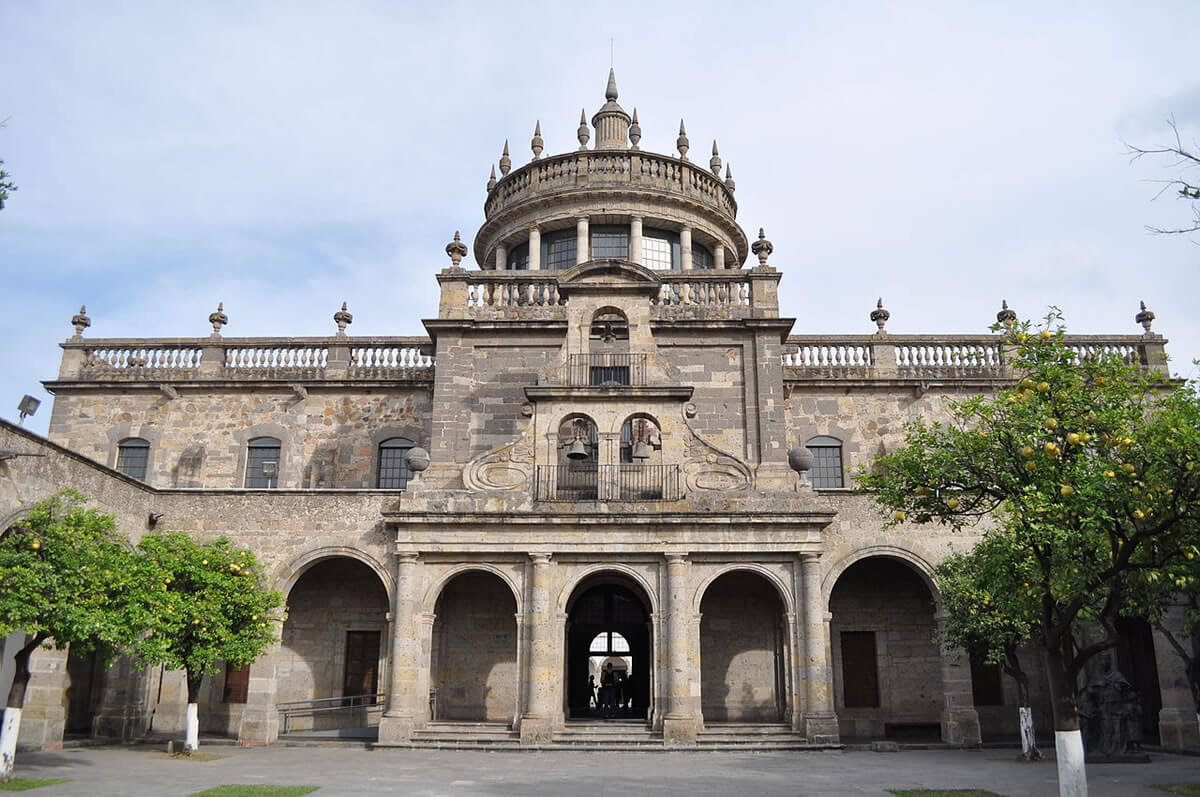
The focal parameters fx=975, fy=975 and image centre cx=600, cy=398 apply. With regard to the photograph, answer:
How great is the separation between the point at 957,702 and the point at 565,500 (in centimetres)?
1062

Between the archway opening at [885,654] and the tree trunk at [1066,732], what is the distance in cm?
1240

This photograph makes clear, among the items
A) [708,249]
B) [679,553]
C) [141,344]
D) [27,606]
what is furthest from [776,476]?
[141,344]

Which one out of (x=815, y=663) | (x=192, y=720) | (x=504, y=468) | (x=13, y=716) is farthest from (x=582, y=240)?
(x=13, y=716)

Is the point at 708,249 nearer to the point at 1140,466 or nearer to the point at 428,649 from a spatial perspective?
the point at 428,649

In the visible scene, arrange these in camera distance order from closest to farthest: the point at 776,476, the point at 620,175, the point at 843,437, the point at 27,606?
the point at 27,606
the point at 776,476
the point at 843,437
the point at 620,175

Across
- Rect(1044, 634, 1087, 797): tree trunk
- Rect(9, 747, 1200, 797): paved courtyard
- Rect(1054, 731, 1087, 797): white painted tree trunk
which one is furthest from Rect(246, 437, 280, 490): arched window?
Rect(1054, 731, 1087, 797): white painted tree trunk

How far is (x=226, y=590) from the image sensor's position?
68.5 feet

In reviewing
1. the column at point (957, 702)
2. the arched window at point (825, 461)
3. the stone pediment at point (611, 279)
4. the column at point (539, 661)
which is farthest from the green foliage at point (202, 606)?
the column at point (957, 702)

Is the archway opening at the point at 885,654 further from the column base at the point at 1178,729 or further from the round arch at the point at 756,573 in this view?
the column base at the point at 1178,729

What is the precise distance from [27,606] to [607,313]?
14.5 m

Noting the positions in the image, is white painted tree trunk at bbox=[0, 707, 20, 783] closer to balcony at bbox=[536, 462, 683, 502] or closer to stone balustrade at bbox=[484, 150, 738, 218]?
balcony at bbox=[536, 462, 683, 502]

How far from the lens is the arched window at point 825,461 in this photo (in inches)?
1116

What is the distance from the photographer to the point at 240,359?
2989 cm

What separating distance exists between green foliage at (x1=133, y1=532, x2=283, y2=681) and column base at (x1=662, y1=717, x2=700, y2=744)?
8976 mm
